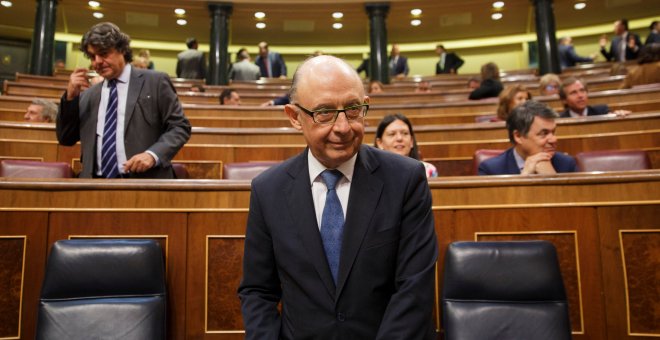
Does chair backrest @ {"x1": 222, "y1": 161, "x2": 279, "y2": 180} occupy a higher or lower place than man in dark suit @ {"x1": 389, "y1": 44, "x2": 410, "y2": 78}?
lower

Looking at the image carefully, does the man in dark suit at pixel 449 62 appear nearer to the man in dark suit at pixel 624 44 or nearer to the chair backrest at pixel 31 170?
the man in dark suit at pixel 624 44

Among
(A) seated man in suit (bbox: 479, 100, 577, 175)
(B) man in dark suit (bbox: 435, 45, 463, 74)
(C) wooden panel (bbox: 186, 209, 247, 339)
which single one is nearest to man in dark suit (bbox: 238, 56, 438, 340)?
(C) wooden panel (bbox: 186, 209, 247, 339)

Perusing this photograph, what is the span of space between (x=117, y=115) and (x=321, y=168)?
91 centimetres

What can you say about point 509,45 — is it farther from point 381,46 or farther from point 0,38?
point 0,38

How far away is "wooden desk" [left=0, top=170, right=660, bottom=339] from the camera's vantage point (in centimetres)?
109

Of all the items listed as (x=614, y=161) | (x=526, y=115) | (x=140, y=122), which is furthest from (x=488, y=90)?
(x=140, y=122)

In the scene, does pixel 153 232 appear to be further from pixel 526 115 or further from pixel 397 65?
pixel 397 65

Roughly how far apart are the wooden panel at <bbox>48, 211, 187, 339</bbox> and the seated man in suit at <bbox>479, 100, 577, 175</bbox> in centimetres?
101

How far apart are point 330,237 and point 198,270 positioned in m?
0.55

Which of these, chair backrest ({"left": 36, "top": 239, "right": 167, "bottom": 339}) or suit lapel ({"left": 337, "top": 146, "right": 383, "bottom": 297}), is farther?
→ chair backrest ({"left": 36, "top": 239, "right": 167, "bottom": 339})

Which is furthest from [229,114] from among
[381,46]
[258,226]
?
[381,46]

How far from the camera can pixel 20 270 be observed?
43.8 inches

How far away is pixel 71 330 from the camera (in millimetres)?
993

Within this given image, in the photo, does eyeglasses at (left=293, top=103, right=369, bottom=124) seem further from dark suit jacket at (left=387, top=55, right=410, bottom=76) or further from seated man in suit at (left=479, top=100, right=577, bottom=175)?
dark suit jacket at (left=387, top=55, right=410, bottom=76)
